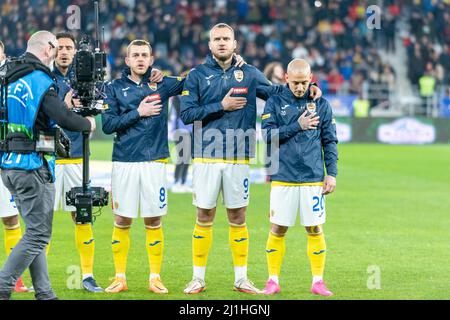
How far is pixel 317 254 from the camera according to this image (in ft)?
28.6

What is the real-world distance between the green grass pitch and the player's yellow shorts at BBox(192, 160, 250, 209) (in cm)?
83

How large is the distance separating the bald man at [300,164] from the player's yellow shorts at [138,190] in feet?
3.58

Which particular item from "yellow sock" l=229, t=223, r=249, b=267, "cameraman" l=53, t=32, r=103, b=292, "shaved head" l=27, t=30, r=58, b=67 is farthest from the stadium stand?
"shaved head" l=27, t=30, r=58, b=67

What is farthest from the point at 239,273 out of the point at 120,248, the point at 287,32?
the point at 287,32

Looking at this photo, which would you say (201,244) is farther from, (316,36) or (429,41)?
(429,41)

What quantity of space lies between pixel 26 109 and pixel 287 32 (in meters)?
26.4

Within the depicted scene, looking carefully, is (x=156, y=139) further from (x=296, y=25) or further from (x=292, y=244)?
(x=296, y=25)

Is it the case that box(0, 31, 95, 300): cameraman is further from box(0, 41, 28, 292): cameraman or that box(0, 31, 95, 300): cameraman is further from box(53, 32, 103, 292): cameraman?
box(53, 32, 103, 292): cameraman

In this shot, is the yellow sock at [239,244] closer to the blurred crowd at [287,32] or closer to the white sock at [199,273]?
the white sock at [199,273]

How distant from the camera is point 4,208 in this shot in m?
8.94

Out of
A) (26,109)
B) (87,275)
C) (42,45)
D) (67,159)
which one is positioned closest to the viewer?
(26,109)

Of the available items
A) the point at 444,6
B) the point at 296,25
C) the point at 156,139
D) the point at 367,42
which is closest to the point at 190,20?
the point at 296,25

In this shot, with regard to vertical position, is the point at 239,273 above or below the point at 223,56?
below

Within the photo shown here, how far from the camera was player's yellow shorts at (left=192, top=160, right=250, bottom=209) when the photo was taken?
883 cm
